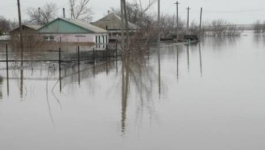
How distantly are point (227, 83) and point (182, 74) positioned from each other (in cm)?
419

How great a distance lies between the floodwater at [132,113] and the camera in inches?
347

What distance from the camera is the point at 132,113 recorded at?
11.6 meters

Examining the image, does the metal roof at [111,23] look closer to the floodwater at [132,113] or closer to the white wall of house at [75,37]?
the white wall of house at [75,37]

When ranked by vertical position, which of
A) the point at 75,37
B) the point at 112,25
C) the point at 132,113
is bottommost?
the point at 132,113

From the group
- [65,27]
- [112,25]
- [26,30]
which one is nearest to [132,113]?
[26,30]

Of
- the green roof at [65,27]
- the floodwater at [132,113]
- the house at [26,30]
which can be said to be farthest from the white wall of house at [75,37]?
the floodwater at [132,113]

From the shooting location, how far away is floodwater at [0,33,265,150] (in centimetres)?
881

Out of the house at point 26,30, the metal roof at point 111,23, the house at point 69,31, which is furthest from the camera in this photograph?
the metal roof at point 111,23

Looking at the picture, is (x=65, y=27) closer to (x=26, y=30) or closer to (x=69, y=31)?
(x=69, y=31)

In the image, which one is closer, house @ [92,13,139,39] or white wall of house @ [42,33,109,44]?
white wall of house @ [42,33,109,44]

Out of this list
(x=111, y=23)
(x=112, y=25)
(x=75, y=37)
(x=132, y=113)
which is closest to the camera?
(x=132, y=113)

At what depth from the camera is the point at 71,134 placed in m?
9.45

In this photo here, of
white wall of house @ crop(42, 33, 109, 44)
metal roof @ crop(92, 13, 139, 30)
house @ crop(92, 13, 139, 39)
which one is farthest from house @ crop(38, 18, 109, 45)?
metal roof @ crop(92, 13, 139, 30)

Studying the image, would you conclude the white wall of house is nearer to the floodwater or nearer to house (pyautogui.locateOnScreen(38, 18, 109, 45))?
house (pyautogui.locateOnScreen(38, 18, 109, 45))
